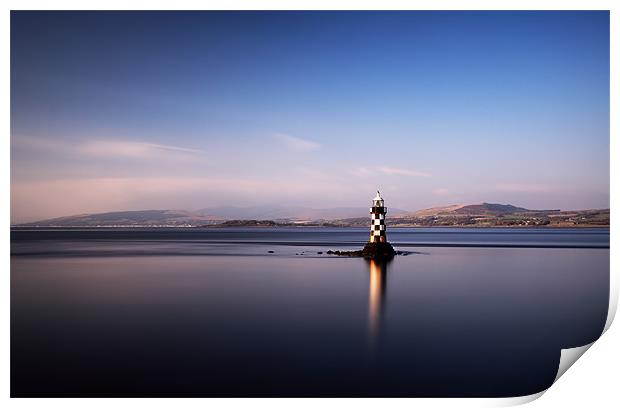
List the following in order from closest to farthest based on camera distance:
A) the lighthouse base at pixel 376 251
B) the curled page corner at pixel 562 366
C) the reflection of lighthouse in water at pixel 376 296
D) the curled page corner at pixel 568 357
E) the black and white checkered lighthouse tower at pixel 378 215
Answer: the curled page corner at pixel 562 366 → the curled page corner at pixel 568 357 → the reflection of lighthouse in water at pixel 376 296 → the black and white checkered lighthouse tower at pixel 378 215 → the lighthouse base at pixel 376 251

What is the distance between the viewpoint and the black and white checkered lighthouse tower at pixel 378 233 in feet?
25.4

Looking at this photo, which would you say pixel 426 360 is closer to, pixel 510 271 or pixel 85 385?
pixel 85 385

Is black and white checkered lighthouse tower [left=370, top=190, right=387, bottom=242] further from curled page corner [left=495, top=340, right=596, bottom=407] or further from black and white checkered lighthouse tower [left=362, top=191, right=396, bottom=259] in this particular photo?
→ curled page corner [left=495, top=340, right=596, bottom=407]

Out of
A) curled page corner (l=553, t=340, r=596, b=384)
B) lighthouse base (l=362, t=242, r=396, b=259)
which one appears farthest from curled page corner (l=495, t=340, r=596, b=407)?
lighthouse base (l=362, t=242, r=396, b=259)

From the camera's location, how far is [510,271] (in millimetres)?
7203

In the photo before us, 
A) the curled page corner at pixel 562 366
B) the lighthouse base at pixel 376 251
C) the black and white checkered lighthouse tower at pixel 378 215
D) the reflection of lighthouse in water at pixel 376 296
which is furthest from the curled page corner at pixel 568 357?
the lighthouse base at pixel 376 251

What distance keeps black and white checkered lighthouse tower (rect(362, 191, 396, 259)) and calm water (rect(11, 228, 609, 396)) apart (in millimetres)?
1624

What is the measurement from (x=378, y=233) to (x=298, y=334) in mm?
5054

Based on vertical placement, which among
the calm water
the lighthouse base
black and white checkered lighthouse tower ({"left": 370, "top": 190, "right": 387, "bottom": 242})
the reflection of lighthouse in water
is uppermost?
black and white checkered lighthouse tower ({"left": 370, "top": 190, "right": 387, "bottom": 242})

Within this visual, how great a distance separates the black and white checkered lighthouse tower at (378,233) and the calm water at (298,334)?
5.33ft

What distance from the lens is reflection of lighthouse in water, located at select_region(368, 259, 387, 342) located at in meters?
3.62
